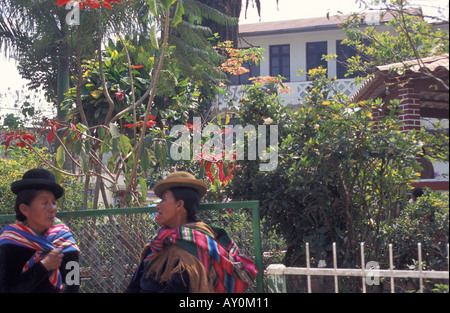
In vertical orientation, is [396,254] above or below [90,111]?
below

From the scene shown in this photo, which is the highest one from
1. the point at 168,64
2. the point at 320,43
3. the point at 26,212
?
the point at 320,43

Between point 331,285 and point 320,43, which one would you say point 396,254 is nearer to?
point 331,285

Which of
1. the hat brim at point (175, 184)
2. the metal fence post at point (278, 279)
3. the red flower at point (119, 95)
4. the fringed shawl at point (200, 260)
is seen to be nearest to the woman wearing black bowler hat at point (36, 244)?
the fringed shawl at point (200, 260)

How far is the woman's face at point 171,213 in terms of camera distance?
3.81m

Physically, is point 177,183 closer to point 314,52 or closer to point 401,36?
point 401,36

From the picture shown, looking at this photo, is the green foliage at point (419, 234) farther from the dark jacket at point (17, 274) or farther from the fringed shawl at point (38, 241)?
the dark jacket at point (17, 274)

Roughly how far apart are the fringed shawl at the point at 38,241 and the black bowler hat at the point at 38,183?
24cm

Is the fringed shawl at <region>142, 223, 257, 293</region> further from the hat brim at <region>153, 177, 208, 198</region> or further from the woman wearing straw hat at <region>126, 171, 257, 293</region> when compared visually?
the hat brim at <region>153, 177, 208, 198</region>

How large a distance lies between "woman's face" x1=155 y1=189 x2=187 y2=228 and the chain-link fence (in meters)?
→ 0.59

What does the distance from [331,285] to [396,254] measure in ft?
1.94

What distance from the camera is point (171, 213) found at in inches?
150

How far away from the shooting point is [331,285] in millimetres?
4340

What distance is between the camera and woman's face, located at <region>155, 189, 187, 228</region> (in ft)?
12.5

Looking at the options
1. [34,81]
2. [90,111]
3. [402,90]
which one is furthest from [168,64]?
[34,81]
